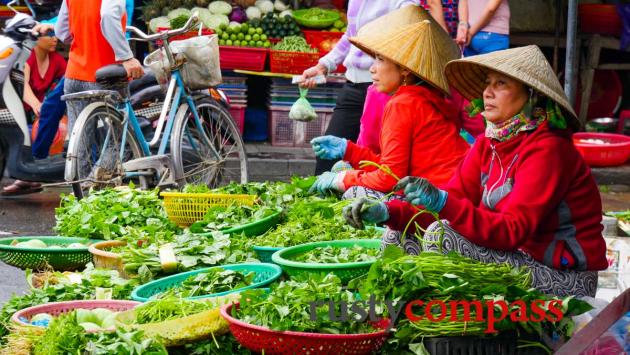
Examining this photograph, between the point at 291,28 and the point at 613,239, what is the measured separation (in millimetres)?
6403

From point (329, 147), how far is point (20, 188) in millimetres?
4572

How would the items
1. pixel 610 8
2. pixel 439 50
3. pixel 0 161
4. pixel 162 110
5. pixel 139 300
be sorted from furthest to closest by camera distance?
pixel 610 8 < pixel 0 161 < pixel 162 110 < pixel 439 50 < pixel 139 300

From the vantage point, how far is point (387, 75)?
525 cm

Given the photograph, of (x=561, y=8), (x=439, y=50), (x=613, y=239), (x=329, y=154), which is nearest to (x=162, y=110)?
(x=329, y=154)

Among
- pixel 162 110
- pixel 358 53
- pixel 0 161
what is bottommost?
pixel 0 161

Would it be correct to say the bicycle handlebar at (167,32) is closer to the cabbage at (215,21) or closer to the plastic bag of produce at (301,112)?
the plastic bag of produce at (301,112)

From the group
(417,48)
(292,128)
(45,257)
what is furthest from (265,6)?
(45,257)

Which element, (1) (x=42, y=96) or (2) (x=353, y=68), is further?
(1) (x=42, y=96)

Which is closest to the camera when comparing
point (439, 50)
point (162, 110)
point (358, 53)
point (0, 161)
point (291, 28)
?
point (439, 50)

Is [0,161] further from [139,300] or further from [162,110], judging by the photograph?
[139,300]

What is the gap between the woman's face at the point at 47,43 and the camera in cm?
948

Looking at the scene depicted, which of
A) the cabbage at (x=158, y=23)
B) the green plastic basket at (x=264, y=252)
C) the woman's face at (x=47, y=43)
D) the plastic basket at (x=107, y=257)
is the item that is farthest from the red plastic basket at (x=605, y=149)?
the plastic basket at (x=107, y=257)

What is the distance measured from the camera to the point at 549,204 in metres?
3.62

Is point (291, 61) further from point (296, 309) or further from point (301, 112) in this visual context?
point (296, 309)
